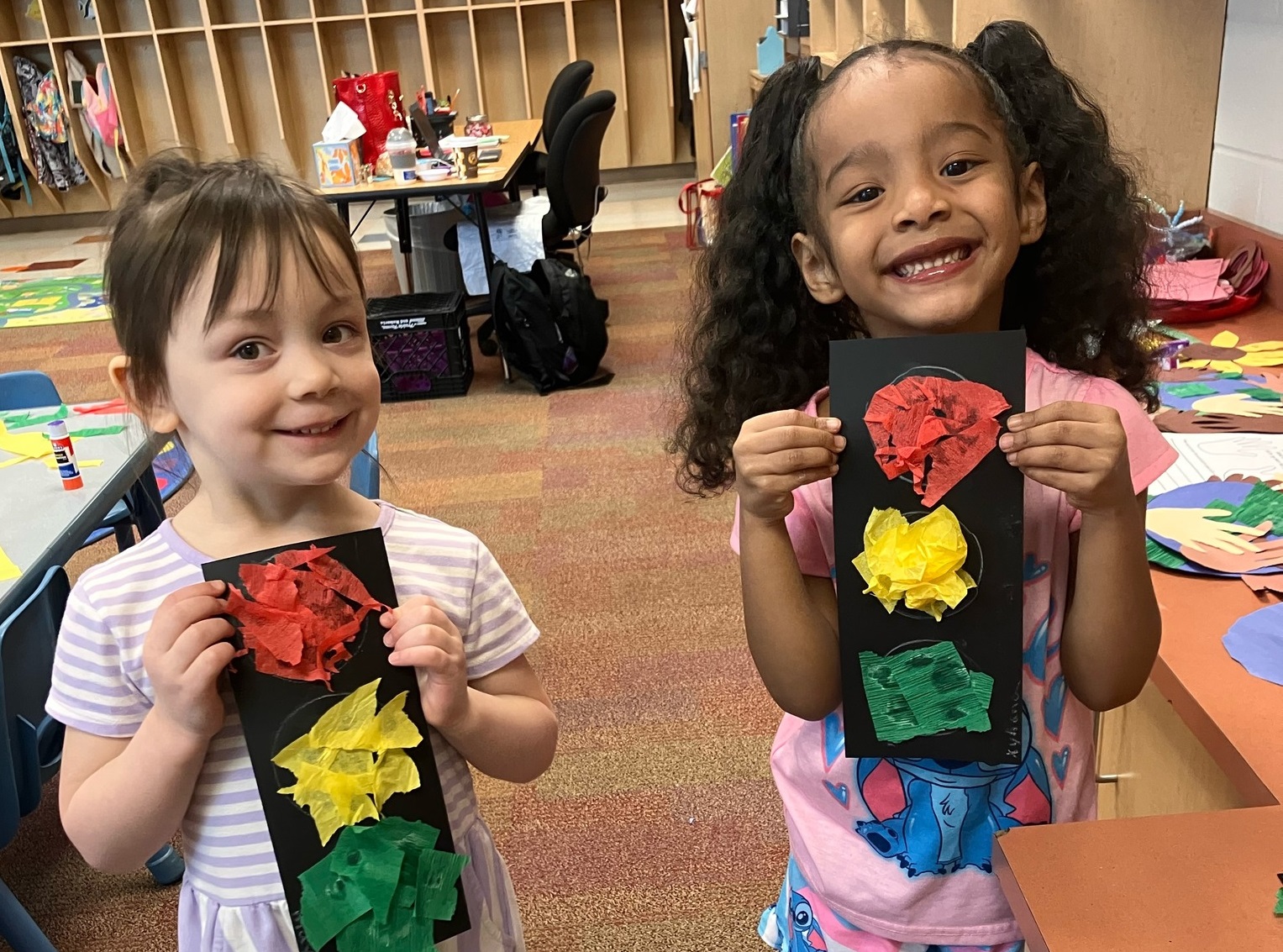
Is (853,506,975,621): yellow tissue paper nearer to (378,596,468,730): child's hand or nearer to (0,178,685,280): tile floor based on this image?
(378,596,468,730): child's hand

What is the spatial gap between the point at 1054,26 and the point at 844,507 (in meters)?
1.82

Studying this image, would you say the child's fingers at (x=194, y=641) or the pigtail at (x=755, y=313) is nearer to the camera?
the child's fingers at (x=194, y=641)

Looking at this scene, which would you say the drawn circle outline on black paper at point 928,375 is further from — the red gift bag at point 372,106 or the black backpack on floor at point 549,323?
the red gift bag at point 372,106

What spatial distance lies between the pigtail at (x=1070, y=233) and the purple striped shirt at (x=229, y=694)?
56 centimetres

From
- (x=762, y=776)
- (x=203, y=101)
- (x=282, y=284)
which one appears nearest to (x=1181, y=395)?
(x=762, y=776)

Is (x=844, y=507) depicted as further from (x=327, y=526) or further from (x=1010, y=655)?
(x=327, y=526)

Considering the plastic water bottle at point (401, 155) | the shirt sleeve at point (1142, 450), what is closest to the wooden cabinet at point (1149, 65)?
the shirt sleeve at point (1142, 450)

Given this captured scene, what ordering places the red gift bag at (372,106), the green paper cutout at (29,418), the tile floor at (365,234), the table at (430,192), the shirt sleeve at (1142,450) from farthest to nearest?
1. the tile floor at (365,234)
2. the red gift bag at (372,106)
3. the table at (430,192)
4. the green paper cutout at (29,418)
5. the shirt sleeve at (1142,450)

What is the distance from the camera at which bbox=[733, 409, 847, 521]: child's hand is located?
2.65ft

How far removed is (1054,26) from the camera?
7.25ft

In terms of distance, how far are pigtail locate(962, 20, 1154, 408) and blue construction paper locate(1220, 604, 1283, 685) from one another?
251mm

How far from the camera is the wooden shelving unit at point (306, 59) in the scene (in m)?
6.92

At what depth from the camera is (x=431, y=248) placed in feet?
15.2

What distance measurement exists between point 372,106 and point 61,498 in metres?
2.72
